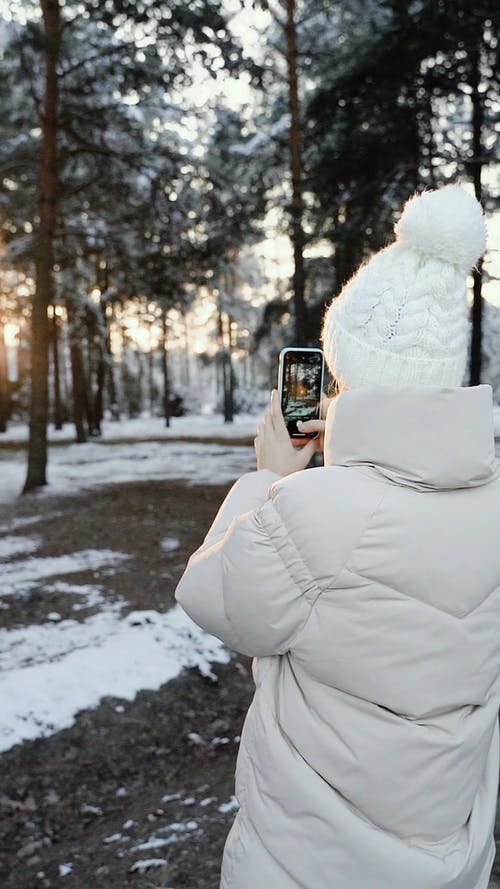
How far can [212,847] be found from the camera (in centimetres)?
311

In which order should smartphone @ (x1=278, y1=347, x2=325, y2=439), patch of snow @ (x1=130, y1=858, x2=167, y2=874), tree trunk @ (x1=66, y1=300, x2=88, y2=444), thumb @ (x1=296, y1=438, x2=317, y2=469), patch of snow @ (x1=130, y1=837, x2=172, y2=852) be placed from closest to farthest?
1. thumb @ (x1=296, y1=438, x2=317, y2=469)
2. smartphone @ (x1=278, y1=347, x2=325, y2=439)
3. patch of snow @ (x1=130, y1=858, x2=167, y2=874)
4. patch of snow @ (x1=130, y1=837, x2=172, y2=852)
5. tree trunk @ (x1=66, y1=300, x2=88, y2=444)

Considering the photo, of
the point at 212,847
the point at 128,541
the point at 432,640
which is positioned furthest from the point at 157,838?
the point at 128,541

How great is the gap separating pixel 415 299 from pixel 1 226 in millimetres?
15639

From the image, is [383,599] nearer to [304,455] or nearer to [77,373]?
[304,455]

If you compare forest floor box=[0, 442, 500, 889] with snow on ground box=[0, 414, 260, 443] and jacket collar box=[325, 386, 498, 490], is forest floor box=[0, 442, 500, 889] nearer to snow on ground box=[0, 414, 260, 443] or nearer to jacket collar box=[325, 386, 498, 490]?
jacket collar box=[325, 386, 498, 490]

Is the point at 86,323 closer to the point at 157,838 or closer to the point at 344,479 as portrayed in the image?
the point at 157,838

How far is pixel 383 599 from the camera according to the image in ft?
4.04

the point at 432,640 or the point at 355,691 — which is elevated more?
the point at 432,640

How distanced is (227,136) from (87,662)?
11429mm

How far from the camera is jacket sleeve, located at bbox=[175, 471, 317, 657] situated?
4.09 ft

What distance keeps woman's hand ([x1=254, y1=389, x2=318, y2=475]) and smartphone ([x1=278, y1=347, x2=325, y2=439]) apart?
59mm

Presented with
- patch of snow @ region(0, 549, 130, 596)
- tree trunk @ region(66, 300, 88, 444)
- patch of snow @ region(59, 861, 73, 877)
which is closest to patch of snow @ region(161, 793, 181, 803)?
patch of snow @ region(59, 861, 73, 877)

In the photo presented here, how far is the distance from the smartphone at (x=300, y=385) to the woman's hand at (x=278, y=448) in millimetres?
59

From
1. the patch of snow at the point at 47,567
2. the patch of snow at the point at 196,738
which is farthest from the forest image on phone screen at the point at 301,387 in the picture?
the patch of snow at the point at 47,567
